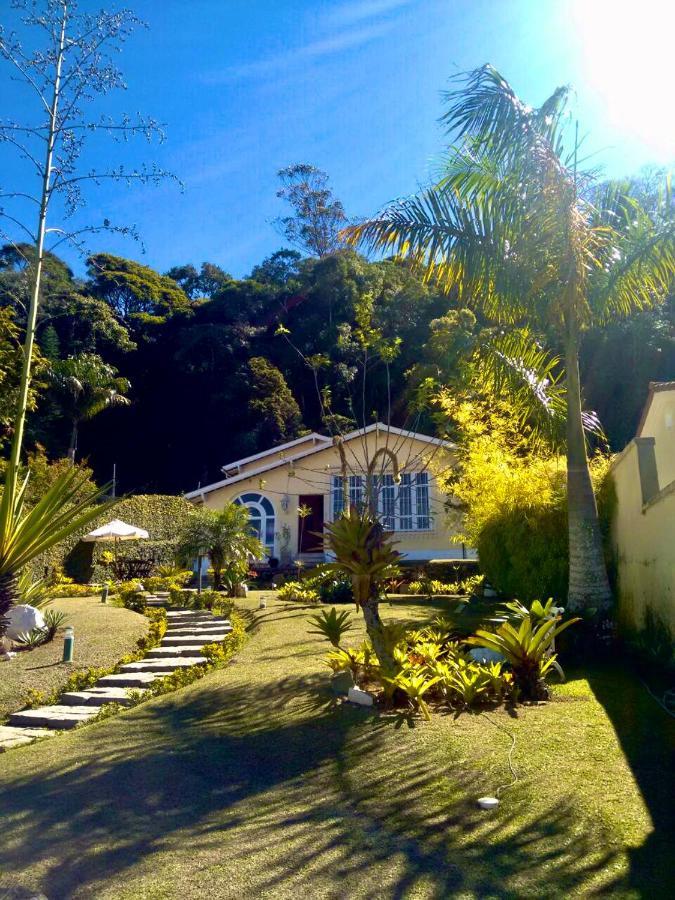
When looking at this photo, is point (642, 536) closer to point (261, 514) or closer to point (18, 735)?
point (18, 735)

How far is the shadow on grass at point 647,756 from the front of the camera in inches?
135

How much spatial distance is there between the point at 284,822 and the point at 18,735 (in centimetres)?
374

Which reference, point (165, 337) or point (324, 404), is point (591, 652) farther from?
point (165, 337)

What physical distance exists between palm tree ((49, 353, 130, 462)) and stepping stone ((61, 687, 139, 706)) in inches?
983

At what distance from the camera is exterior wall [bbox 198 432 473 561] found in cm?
2369

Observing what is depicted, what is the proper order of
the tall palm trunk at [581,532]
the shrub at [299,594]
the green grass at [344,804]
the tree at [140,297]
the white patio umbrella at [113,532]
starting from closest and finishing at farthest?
the green grass at [344,804], the tall palm trunk at [581,532], the shrub at [299,594], the white patio umbrella at [113,532], the tree at [140,297]

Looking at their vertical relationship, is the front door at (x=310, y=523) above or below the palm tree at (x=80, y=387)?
below

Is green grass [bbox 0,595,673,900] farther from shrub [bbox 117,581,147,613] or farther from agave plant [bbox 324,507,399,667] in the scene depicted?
shrub [bbox 117,581,147,613]

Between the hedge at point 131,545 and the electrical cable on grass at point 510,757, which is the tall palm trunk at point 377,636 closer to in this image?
the electrical cable on grass at point 510,757

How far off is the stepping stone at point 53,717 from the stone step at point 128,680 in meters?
0.90

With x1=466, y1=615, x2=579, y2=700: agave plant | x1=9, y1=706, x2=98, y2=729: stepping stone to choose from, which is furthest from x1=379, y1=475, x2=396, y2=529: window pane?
x1=466, y1=615, x2=579, y2=700: agave plant

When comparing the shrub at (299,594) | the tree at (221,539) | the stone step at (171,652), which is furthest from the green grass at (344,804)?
→ the tree at (221,539)

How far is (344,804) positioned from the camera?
14.9ft

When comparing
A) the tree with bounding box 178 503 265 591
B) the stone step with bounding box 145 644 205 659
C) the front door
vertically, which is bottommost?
the stone step with bounding box 145 644 205 659
